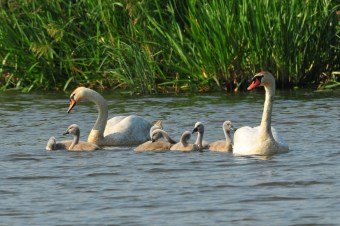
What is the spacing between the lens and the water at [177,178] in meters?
9.53

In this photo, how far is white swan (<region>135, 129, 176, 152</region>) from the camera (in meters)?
14.0

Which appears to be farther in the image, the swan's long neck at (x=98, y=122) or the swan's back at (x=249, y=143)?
the swan's long neck at (x=98, y=122)

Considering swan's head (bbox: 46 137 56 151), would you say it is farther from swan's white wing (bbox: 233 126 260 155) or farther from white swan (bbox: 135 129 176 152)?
swan's white wing (bbox: 233 126 260 155)

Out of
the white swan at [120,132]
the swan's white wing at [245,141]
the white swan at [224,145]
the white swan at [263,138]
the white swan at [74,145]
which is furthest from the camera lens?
the white swan at [120,132]

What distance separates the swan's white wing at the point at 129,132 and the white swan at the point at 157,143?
0.87 metres

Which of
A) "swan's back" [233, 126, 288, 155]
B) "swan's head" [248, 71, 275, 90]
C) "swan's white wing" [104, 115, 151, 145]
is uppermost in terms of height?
"swan's head" [248, 71, 275, 90]

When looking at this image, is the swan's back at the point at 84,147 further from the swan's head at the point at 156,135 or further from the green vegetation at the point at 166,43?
the green vegetation at the point at 166,43

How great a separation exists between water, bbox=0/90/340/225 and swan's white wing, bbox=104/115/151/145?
1.24 feet

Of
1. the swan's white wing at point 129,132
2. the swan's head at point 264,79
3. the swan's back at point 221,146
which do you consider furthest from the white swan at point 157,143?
the swan's head at point 264,79

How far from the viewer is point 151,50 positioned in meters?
21.3

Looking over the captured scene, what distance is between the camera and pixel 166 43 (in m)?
20.7

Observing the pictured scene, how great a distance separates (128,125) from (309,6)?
6.04 meters

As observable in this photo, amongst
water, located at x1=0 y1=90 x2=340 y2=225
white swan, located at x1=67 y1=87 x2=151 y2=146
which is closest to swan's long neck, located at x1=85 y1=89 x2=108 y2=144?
white swan, located at x1=67 y1=87 x2=151 y2=146

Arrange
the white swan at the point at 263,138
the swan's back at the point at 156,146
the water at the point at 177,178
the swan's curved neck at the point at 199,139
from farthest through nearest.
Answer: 1. the swan's back at the point at 156,146
2. the swan's curved neck at the point at 199,139
3. the white swan at the point at 263,138
4. the water at the point at 177,178
